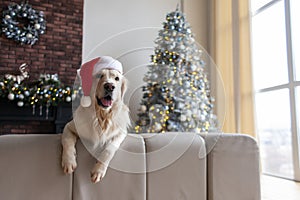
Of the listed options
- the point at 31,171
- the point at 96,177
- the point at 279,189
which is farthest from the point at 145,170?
the point at 279,189

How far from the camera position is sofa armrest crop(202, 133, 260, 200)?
1.32 m

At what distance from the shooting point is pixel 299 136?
332 cm

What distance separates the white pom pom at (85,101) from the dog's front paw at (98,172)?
295 millimetres

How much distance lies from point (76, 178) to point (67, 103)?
292 centimetres

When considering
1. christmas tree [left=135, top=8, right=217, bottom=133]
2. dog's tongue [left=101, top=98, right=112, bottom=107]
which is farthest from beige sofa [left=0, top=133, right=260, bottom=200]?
christmas tree [left=135, top=8, right=217, bottom=133]

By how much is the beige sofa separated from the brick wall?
9.93ft

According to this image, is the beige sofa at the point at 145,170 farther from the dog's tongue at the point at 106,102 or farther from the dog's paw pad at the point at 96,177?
the dog's tongue at the point at 106,102

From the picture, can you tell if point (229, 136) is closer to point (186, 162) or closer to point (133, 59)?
point (186, 162)

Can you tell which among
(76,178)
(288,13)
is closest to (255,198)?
(76,178)

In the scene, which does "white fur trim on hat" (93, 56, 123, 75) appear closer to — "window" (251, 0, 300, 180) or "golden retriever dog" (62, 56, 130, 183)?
"golden retriever dog" (62, 56, 130, 183)

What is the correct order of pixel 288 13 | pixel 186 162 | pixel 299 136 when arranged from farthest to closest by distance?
1. pixel 288 13
2. pixel 299 136
3. pixel 186 162

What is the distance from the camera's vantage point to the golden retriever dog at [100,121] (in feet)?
3.77

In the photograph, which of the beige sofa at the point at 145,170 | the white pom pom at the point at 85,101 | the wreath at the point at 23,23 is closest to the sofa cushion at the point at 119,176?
the beige sofa at the point at 145,170

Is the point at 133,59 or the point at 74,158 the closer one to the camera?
the point at 74,158
